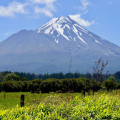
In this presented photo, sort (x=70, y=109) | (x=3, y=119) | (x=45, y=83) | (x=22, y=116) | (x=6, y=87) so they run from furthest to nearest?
(x=6, y=87)
(x=45, y=83)
(x=70, y=109)
(x=22, y=116)
(x=3, y=119)

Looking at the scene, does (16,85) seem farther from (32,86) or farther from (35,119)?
(35,119)

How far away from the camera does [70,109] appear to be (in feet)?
17.1

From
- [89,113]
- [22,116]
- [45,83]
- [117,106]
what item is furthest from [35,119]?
[45,83]

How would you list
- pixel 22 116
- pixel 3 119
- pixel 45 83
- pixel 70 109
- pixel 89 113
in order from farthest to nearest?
pixel 45 83, pixel 70 109, pixel 89 113, pixel 22 116, pixel 3 119

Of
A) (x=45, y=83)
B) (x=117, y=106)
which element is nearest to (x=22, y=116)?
(x=117, y=106)

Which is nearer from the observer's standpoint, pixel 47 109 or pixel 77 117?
pixel 77 117

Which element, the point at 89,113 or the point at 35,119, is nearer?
the point at 35,119

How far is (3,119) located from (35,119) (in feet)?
2.66

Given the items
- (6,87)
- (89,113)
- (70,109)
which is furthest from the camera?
(6,87)

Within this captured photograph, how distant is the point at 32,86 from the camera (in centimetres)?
3644

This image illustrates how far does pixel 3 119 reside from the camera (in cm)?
404

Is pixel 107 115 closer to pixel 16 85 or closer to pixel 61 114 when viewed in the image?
pixel 61 114

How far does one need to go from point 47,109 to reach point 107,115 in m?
1.86

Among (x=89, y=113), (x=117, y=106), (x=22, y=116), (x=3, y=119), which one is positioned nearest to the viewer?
(x=3, y=119)
